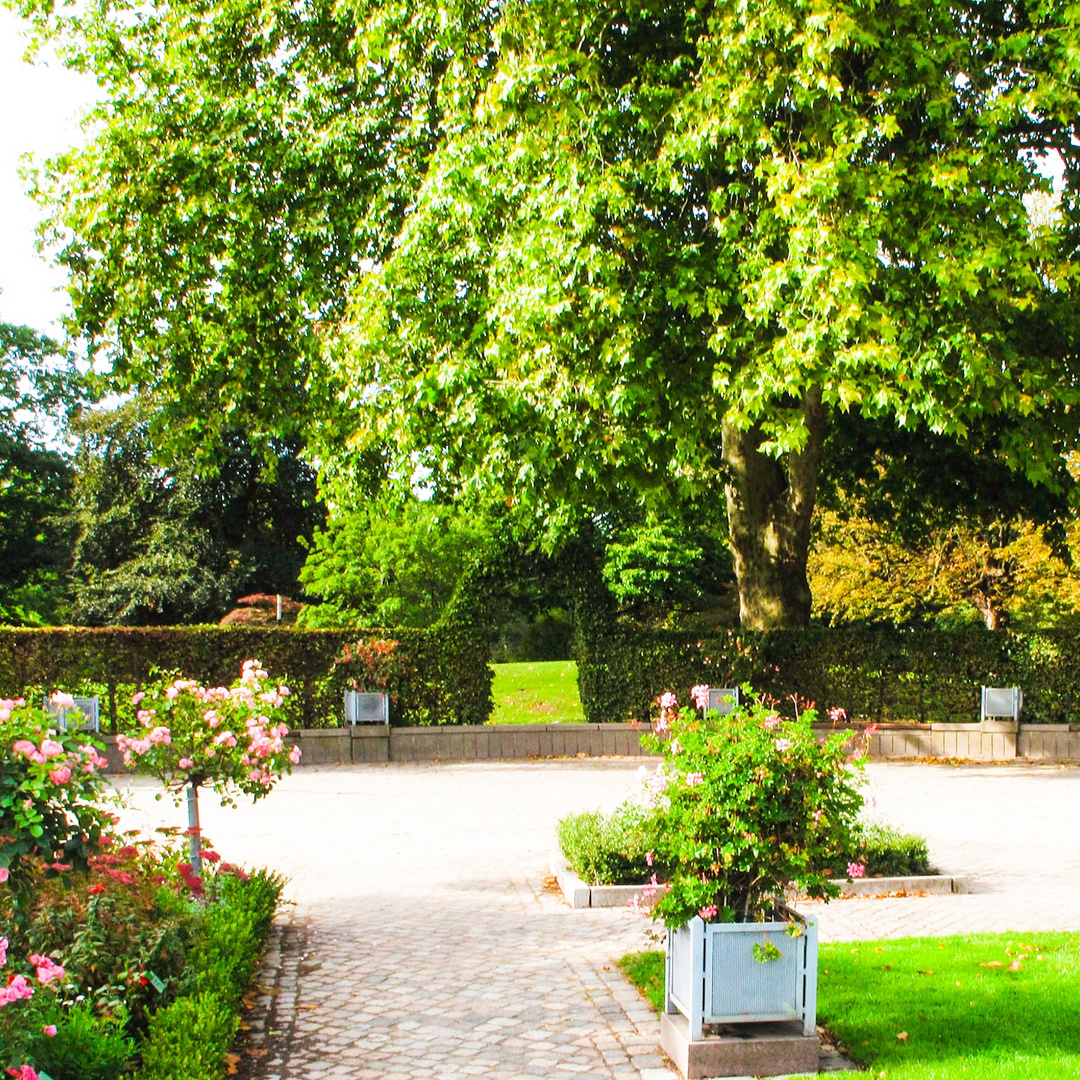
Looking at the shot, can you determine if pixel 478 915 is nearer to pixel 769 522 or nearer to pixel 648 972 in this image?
pixel 648 972

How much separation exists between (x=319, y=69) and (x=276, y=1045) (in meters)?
14.8

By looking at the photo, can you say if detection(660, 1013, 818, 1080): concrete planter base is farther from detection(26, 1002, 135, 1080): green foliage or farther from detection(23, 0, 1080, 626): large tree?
detection(23, 0, 1080, 626): large tree

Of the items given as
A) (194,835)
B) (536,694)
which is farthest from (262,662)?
(194,835)

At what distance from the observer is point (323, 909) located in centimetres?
846

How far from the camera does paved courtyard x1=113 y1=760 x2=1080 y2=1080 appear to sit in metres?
5.57

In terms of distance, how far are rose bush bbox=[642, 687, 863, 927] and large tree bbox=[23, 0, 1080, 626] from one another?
739 cm

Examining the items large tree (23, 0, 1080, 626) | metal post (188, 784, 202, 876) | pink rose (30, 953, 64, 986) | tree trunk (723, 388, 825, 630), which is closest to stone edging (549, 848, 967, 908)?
metal post (188, 784, 202, 876)

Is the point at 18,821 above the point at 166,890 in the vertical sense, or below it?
above

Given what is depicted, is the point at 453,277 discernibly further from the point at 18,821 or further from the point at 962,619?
the point at 962,619

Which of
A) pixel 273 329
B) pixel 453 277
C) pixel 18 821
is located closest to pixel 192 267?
pixel 273 329

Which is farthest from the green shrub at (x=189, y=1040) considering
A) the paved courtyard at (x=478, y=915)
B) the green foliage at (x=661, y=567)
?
the green foliage at (x=661, y=567)

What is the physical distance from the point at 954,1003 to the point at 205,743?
4592mm

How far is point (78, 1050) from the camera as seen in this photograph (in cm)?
461

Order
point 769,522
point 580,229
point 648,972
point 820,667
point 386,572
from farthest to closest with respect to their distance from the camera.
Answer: point 386,572 < point 820,667 < point 769,522 < point 580,229 < point 648,972
